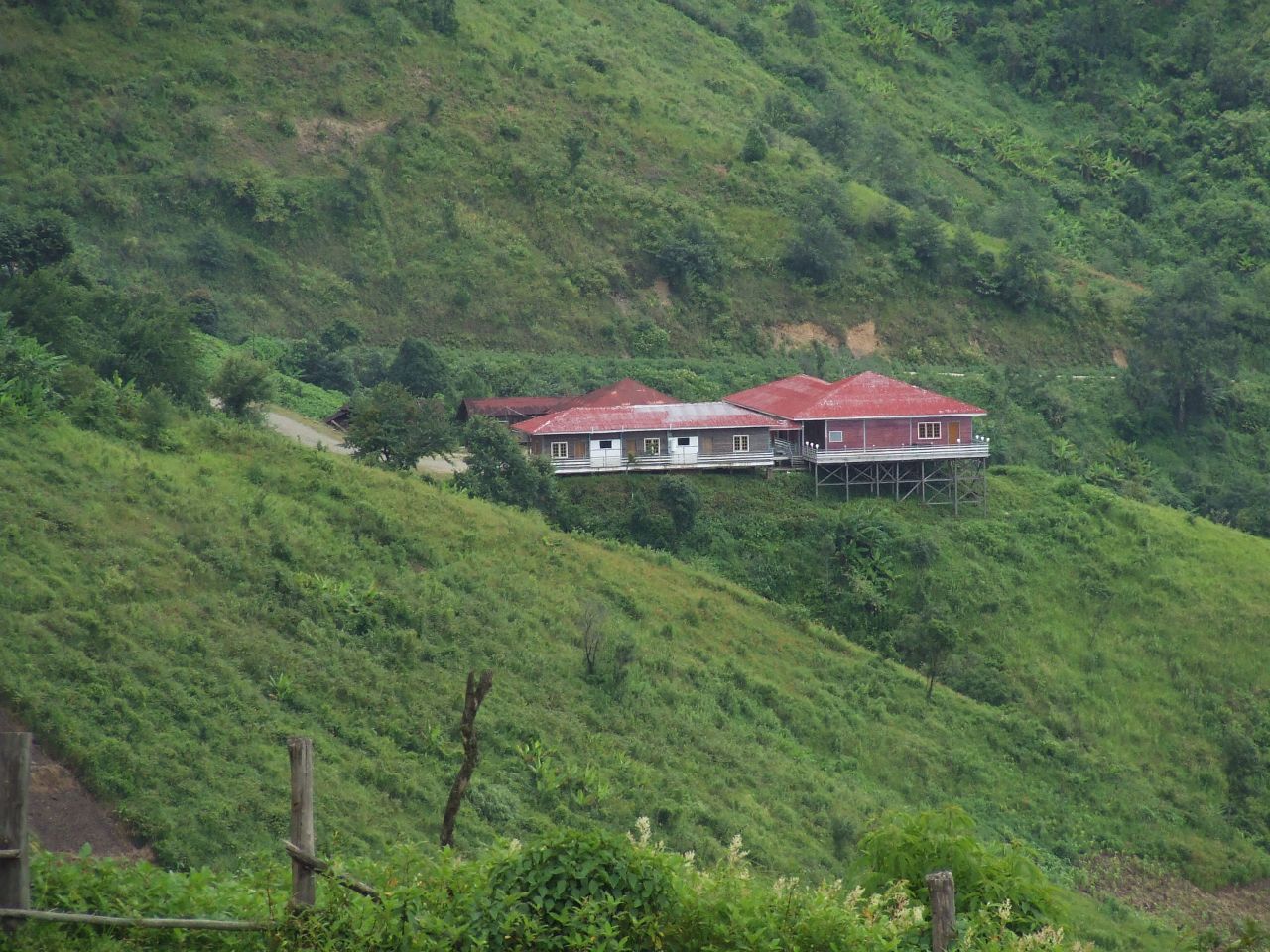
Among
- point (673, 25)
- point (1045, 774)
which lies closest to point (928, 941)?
point (1045, 774)

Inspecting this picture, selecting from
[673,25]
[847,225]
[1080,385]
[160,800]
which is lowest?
[160,800]

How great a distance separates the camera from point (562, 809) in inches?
979

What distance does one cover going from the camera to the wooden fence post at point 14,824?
10445 millimetres

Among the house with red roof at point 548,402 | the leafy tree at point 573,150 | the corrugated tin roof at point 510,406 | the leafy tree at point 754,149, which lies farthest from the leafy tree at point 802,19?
A: the corrugated tin roof at point 510,406

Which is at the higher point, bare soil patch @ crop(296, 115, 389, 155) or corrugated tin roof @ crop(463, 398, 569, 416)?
bare soil patch @ crop(296, 115, 389, 155)

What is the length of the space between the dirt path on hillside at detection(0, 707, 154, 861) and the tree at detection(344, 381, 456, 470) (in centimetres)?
2038

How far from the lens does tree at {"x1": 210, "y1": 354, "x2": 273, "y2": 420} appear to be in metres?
40.8

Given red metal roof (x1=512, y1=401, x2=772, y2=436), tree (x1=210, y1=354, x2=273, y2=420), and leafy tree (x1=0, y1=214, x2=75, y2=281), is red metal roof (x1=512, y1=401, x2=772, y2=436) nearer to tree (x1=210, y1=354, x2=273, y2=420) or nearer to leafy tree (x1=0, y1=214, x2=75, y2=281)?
tree (x1=210, y1=354, x2=273, y2=420)

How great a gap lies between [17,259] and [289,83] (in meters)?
22.9

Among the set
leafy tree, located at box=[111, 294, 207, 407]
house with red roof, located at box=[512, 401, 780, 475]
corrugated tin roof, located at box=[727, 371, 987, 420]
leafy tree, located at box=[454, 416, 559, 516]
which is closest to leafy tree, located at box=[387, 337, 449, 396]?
house with red roof, located at box=[512, 401, 780, 475]

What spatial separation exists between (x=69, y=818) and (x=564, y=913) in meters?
11.8

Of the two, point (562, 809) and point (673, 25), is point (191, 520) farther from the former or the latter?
point (673, 25)

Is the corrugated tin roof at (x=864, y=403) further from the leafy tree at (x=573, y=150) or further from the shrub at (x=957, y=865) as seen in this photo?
the shrub at (x=957, y=865)

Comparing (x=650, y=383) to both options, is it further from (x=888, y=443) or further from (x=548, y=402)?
(x=888, y=443)
